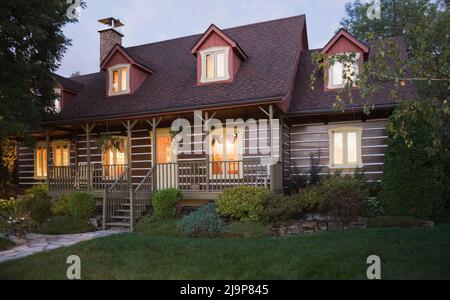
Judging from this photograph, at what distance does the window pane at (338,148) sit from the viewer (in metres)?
Answer: 14.5

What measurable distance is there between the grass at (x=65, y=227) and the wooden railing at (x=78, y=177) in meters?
2.34

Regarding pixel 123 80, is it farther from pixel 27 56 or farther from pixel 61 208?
pixel 61 208

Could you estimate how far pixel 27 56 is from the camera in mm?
15031

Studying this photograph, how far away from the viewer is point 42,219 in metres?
14.1

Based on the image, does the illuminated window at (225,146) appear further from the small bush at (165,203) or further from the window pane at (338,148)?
the window pane at (338,148)

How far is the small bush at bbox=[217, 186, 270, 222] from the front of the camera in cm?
1164

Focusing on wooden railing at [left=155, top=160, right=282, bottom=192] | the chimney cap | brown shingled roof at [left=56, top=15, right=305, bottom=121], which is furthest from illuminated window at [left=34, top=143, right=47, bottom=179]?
wooden railing at [left=155, top=160, right=282, bottom=192]

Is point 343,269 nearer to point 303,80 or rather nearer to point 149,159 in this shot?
point 303,80

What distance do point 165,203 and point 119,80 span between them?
24.9 ft

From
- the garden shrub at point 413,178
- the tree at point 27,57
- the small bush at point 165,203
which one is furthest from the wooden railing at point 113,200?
the garden shrub at point 413,178

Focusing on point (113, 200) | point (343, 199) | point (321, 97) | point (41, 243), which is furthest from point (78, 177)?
point (343, 199)

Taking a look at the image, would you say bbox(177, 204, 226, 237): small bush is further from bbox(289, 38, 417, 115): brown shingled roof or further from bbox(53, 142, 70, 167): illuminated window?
bbox(53, 142, 70, 167): illuminated window

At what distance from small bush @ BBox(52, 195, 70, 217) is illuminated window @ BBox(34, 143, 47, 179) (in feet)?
20.5
